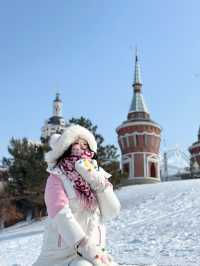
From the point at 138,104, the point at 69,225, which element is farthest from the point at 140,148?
the point at 69,225

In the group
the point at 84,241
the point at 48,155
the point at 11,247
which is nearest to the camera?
the point at 84,241

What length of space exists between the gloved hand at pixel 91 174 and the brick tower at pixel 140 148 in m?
35.2

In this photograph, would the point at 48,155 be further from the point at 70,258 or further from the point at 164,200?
the point at 164,200

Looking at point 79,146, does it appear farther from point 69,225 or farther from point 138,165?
point 138,165

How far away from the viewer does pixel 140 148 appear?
3947 cm

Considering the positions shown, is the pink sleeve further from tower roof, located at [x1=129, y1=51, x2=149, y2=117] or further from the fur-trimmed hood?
tower roof, located at [x1=129, y1=51, x2=149, y2=117]

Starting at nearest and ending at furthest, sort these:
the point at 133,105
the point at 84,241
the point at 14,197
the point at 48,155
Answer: the point at 84,241 < the point at 48,155 < the point at 14,197 < the point at 133,105

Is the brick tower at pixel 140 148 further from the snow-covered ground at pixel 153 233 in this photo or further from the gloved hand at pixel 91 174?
the gloved hand at pixel 91 174

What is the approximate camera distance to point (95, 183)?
3539 millimetres

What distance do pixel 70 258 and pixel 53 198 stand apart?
0.51 metres

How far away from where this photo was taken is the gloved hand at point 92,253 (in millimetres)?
3158

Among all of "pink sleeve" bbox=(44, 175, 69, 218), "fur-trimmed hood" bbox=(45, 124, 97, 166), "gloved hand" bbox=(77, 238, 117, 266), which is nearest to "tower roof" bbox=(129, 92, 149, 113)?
"fur-trimmed hood" bbox=(45, 124, 97, 166)

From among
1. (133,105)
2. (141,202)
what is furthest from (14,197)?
(133,105)

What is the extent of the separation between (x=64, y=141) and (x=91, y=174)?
481 mm
